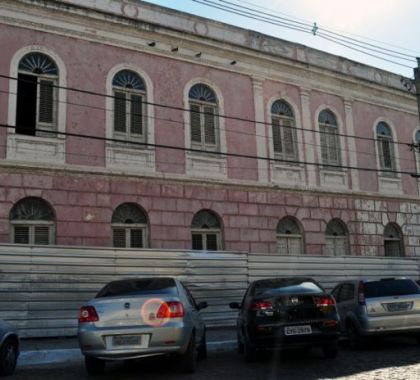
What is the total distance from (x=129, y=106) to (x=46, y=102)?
2580 mm

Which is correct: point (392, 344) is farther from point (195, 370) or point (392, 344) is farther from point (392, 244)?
point (392, 244)

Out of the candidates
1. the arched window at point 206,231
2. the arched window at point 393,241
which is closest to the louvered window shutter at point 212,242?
the arched window at point 206,231

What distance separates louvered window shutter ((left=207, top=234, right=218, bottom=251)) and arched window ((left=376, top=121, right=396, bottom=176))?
8759 millimetres

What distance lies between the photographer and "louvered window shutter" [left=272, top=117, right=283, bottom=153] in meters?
19.5

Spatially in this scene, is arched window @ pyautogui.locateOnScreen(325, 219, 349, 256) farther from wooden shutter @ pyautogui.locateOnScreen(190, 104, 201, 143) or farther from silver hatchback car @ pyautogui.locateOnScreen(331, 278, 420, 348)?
silver hatchback car @ pyautogui.locateOnScreen(331, 278, 420, 348)

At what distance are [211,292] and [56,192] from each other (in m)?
5.35

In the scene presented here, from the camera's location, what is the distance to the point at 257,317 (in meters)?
8.92

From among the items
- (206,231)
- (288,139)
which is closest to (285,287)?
(206,231)

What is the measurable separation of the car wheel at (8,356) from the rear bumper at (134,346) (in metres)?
1.52

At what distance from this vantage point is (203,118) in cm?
1822

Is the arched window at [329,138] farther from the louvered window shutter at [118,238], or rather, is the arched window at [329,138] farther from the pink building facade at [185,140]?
the louvered window shutter at [118,238]

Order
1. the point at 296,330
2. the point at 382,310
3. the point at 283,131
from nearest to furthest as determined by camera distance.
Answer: the point at 296,330
the point at 382,310
the point at 283,131

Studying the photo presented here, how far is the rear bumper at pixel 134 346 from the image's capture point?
7648mm

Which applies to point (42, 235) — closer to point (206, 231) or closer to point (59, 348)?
point (59, 348)
